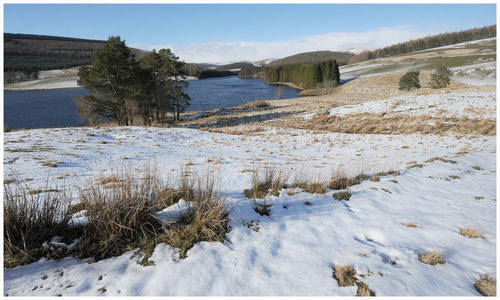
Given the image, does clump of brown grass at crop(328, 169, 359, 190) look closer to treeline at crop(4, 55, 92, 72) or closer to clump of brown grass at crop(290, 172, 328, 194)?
clump of brown grass at crop(290, 172, 328, 194)

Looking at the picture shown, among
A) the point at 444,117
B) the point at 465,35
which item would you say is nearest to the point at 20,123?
the point at 444,117

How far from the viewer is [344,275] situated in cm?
251

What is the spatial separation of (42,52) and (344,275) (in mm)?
236825

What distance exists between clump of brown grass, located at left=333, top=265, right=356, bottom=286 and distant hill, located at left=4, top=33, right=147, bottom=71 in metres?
147

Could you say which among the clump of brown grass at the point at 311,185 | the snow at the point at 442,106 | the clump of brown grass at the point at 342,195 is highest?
the snow at the point at 442,106

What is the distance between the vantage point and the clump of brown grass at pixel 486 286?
2.44 m

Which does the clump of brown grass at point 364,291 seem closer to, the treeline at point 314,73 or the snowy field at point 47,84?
the treeline at point 314,73

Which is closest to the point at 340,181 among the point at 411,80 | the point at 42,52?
the point at 411,80

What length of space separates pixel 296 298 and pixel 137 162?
7.24m

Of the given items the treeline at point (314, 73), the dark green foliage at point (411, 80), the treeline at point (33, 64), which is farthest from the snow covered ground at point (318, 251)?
A: the treeline at point (33, 64)

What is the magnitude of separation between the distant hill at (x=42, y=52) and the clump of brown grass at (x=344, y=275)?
5799 inches

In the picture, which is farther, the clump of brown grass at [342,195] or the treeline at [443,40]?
the treeline at [443,40]

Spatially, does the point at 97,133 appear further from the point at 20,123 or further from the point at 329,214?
the point at 20,123

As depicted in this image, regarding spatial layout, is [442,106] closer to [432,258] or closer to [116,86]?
[432,258]
